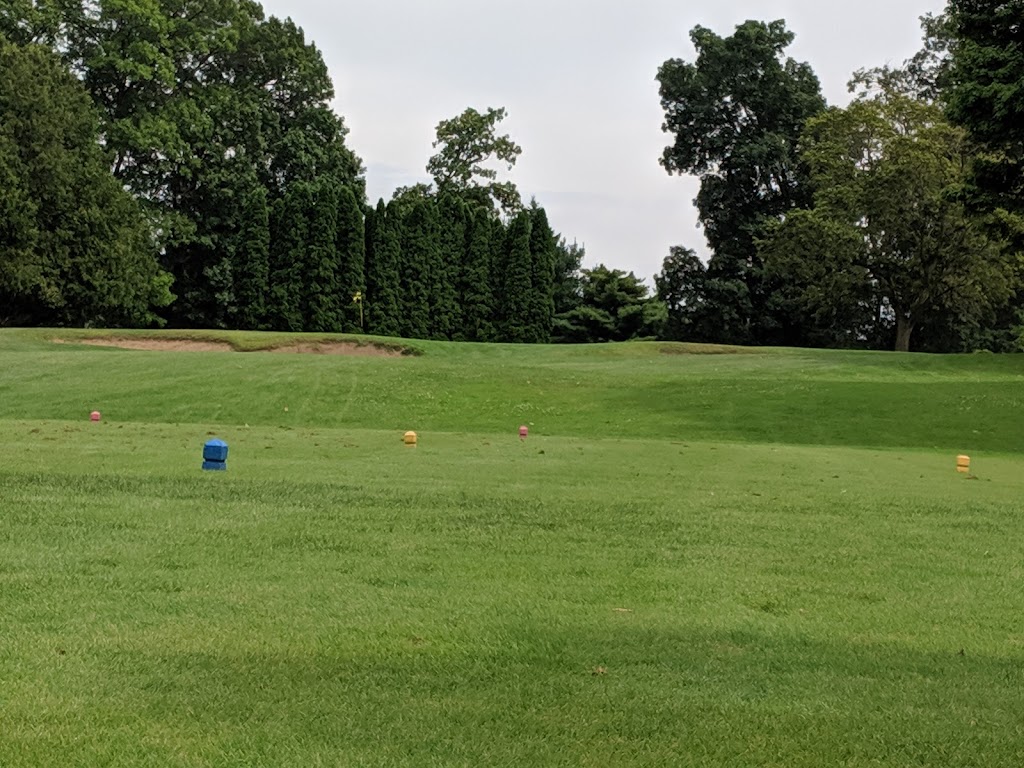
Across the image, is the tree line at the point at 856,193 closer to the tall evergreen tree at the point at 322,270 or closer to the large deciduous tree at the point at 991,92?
the large deciduous tree at the point at 991,92

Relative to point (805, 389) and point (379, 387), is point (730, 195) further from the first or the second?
point (379, 387)

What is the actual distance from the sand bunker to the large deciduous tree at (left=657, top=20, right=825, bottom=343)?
2221 centimetres

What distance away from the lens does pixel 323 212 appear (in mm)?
Answer: 43125

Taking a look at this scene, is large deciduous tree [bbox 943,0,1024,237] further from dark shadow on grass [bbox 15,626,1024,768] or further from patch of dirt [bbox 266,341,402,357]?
patch of dirt [bbox 266,341,402,357]

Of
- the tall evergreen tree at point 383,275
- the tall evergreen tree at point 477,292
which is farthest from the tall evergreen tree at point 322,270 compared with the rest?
the tall evergreen tree at point 477,292

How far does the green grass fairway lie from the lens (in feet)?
8.84

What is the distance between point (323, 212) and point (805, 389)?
95.6 ft

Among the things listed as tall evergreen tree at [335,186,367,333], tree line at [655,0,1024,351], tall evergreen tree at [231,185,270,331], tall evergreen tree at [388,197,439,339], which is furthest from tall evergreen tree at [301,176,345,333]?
tree line at [655,0,1024,351]

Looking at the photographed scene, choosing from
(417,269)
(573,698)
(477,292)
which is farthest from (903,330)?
(573,698)

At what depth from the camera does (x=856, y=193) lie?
118 feet

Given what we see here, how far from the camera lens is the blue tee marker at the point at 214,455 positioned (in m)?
8.15

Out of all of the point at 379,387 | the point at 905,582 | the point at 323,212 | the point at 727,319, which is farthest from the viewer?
the point at 727,319

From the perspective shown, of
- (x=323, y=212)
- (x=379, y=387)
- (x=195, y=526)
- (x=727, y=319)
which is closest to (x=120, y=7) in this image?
(x=323, y=212)

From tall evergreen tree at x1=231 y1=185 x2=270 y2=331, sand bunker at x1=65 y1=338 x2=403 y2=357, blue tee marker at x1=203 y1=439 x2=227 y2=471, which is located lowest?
blue tee marker at x1=203 y1=439 x2=227 y2=471
